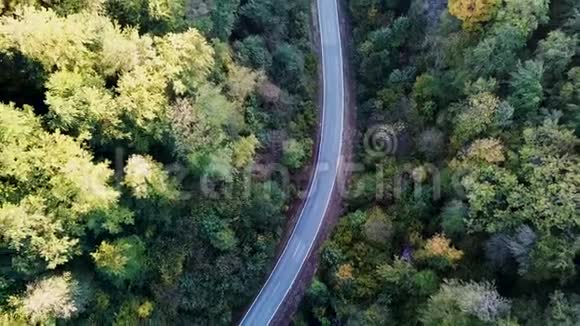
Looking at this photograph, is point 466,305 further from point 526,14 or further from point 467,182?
point 526,14

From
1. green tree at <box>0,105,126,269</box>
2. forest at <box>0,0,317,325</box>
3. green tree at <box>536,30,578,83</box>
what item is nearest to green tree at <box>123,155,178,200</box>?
forest at <box>0,0,317,325</box>

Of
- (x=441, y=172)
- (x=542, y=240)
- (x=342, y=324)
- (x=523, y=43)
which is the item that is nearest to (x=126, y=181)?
(x=342, y=324)

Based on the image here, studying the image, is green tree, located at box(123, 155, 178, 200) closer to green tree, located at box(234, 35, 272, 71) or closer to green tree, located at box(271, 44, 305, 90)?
green tree, located at box(234, 35, 272, 71)

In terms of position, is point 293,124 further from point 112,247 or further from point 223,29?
point 112,247

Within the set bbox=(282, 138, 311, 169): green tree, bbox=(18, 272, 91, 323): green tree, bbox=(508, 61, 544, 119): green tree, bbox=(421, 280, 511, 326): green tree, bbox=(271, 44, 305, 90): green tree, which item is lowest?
bbox=(421, 280, 511, 326): green tree

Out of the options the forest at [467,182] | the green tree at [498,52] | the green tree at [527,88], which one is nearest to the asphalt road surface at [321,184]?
the forest at [467,182]

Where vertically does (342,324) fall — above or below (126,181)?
below
